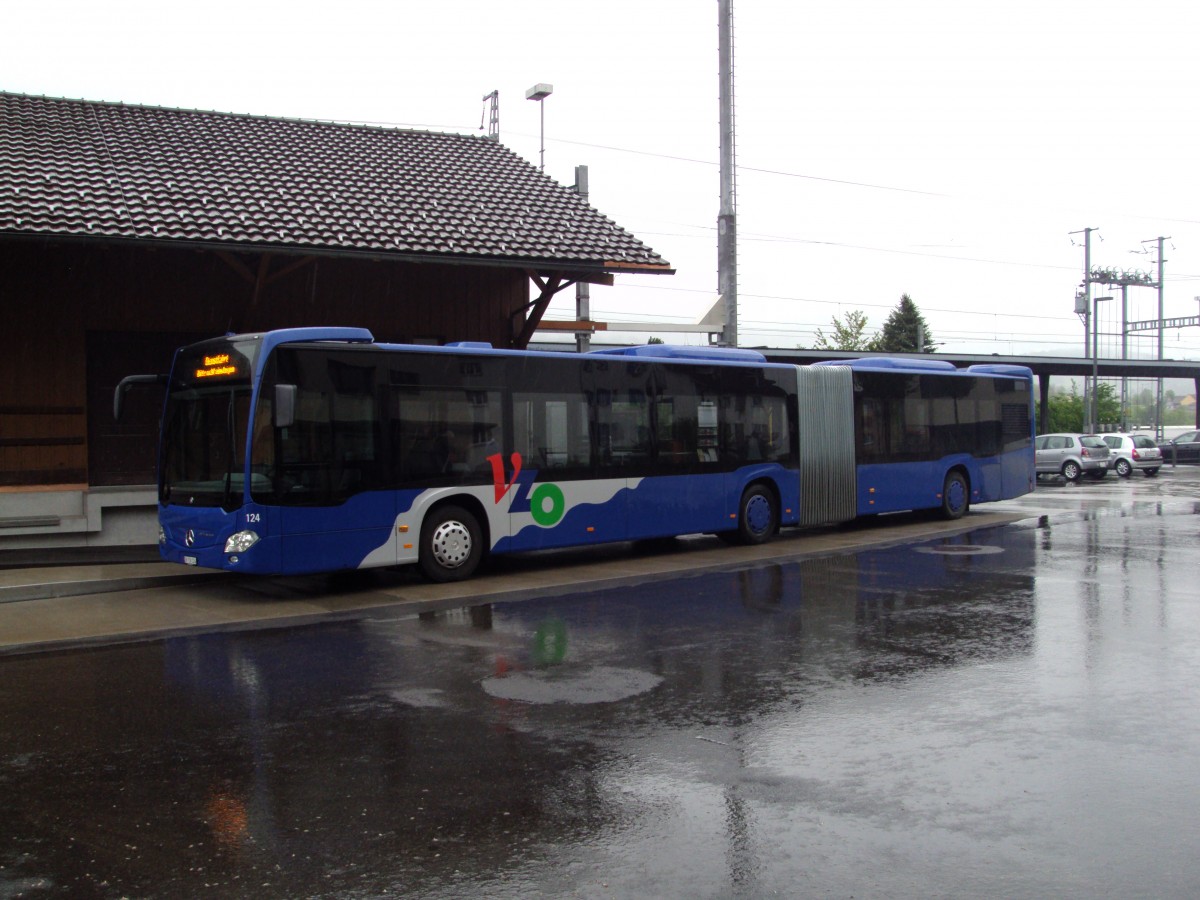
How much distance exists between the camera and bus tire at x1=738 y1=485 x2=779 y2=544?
17.1 metres

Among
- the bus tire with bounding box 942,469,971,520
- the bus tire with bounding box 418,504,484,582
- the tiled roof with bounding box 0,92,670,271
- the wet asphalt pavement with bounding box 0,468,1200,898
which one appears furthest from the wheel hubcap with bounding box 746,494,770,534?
the wet asphalt pavement with bounding box 0,468,1200,898

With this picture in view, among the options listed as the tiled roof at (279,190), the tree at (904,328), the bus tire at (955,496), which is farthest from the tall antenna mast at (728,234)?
the tree at (904,328)

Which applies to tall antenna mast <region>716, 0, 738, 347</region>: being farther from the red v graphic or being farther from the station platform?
the red v graphic

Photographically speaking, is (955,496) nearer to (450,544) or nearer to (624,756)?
(450,544)

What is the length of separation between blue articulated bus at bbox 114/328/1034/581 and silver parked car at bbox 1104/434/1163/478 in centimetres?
2329

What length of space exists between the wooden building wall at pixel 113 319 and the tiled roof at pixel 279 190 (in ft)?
2.01

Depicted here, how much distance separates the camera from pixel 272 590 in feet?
43.2

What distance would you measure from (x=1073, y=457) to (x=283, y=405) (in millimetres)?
31750

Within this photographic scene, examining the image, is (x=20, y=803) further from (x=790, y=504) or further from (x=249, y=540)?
(x=790, y=504)

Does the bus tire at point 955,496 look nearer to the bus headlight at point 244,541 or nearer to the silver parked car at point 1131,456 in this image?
the bus headlight at point 244,541

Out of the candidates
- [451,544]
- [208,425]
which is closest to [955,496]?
[451,544]

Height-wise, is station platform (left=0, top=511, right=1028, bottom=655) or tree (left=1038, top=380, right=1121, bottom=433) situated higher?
tree (left=1038, top=380, right=1121, bottom=433)

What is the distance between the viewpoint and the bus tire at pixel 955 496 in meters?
21.1

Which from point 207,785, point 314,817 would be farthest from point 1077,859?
point 207,785
